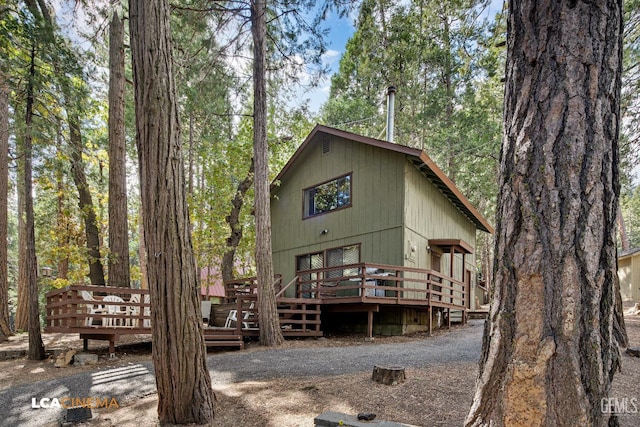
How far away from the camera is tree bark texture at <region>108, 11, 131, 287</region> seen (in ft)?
31.3

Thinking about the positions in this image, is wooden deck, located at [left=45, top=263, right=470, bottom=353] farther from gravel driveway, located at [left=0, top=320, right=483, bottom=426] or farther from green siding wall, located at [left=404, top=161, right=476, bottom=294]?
gravel driveway, located at [left=0, top=320, right=483, bottom=426]

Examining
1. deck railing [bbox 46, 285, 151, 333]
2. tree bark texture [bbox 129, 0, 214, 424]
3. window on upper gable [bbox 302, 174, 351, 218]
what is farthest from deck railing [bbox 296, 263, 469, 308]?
tree bark texture [bbox 129, 0, 214, 424]

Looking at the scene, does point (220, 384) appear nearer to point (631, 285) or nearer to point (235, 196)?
point (235, 196)

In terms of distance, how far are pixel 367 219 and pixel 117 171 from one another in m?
6.82

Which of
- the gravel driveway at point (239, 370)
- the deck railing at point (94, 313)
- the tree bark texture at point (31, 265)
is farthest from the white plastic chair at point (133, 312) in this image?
the tree bark texture at point (31, 265)

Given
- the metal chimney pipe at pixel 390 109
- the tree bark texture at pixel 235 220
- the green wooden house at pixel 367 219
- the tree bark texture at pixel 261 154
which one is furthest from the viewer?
the tree bark texture at pixel 235 220

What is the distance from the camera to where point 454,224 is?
14195mm

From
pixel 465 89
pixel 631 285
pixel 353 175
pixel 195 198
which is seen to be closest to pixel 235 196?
pixel 195 198

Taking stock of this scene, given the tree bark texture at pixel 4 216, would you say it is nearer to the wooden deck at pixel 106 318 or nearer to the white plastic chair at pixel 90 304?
the wooden deck at pixel 106 318

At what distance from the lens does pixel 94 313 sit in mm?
7516

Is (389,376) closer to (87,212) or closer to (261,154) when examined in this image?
(261,154)

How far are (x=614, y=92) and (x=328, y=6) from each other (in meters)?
7.13

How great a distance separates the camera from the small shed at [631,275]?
709 inches

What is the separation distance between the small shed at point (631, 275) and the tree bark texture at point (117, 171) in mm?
20462
